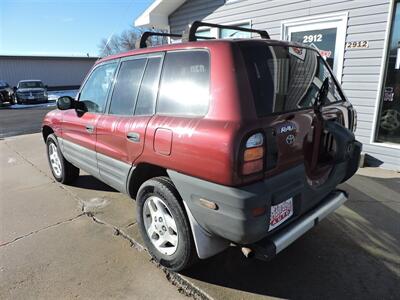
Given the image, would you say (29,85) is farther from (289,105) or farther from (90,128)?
(289,105)

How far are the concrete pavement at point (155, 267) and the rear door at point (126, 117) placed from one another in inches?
26.0

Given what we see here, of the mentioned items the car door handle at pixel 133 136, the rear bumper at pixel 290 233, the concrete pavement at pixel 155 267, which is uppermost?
the car door handle at pixel 133 136

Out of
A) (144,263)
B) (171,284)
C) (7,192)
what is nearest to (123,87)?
(144,263)

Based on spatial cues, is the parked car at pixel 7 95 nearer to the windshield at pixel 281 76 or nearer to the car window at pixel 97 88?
the car window at pixel 97 88

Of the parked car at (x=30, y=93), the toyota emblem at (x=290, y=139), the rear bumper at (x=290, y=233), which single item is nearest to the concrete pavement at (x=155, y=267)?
the rear bumper at (x=290, y=233)

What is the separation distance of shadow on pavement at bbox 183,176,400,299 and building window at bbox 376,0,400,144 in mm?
2579

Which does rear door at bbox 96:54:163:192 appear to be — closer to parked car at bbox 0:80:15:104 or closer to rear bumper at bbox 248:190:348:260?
rear bumper at bbox 248:190:348:260

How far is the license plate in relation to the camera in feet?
6.63

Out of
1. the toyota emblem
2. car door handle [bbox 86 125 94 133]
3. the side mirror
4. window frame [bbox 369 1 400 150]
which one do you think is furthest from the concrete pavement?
window frame [bbox 369 1 400 150]

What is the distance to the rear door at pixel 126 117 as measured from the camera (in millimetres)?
2682

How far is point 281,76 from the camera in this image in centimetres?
227

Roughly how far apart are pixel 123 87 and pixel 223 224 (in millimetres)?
1815

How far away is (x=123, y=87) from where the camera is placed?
10.1ft

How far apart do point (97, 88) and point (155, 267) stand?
→ 215 centimetres
